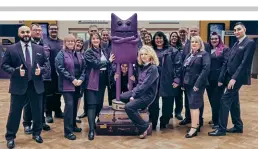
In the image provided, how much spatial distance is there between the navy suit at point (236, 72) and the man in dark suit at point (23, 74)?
6.71 ft

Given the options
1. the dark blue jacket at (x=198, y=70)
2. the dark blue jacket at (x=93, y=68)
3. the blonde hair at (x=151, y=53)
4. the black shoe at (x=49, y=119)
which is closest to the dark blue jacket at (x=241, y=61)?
the dark blue jacket at (x=198, y=70)

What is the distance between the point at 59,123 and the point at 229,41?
22.7 ft

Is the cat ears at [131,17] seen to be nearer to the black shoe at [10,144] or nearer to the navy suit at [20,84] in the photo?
the navy suit at [20,84]

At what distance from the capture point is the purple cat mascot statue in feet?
12.0

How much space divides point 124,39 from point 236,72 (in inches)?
51.3

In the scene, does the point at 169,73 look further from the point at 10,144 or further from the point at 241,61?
the point at 10,144

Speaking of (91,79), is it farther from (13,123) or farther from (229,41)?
(229,41)

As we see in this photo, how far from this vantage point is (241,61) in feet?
11.6

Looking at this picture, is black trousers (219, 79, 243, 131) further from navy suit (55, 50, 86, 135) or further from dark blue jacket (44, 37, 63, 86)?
dark blue jacket (44, 37, 63, 86)

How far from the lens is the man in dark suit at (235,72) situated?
3.47m

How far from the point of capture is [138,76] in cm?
378

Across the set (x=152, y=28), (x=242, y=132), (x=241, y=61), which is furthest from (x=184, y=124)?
(x=152, y=28)

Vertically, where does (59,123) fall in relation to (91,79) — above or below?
below

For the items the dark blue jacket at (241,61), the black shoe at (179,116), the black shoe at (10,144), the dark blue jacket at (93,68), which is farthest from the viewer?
the black shoe at (179,116)
